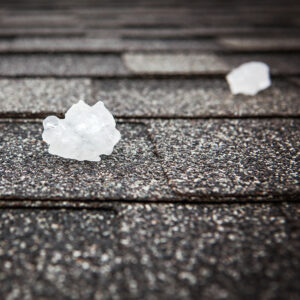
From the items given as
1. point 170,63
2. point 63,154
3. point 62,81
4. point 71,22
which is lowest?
point 63,154

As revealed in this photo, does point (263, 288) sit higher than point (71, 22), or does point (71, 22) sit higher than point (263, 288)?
point (71, 22)

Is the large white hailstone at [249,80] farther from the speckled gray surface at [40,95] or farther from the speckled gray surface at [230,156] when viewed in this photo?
the speckled gray surface at [40,95]

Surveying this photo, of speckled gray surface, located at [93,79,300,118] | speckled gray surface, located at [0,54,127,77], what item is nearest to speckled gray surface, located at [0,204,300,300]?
speckled gray surface, located at [93,79,300,118]

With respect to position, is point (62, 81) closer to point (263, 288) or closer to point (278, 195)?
point (278, 195)

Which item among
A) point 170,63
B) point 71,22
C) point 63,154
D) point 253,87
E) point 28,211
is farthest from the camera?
point 71,22

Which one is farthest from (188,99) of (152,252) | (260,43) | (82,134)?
(260,43)

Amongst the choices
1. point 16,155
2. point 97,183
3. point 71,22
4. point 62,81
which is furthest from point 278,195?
point 71,22
